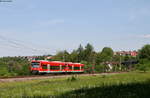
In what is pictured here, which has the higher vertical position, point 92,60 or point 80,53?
point 80,53

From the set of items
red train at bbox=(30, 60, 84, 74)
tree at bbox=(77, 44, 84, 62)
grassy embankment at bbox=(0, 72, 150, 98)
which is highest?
tree at bbox=(77, 44, 84, 62)

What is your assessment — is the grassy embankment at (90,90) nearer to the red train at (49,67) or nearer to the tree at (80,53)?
the red train at (49,67)

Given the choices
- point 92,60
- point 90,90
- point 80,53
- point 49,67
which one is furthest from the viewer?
point 80,53

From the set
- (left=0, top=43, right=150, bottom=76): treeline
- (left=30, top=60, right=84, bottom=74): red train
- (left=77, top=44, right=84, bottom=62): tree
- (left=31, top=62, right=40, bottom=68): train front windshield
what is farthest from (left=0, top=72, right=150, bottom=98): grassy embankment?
(left=77, top=44, right=84, bottom=62): tree

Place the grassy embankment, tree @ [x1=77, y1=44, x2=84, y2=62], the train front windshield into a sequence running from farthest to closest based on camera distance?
tree @ [x1=77, y1=44, x2=84, y2=62] < the train front windshield < the grassy embankment

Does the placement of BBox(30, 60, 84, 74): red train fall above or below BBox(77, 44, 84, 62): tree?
below

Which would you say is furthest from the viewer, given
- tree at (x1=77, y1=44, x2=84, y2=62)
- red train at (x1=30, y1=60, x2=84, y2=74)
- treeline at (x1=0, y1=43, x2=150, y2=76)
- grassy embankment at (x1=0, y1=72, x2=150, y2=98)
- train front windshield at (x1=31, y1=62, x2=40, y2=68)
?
tree at (x1=77, y1=44, x2=84, y2=62)

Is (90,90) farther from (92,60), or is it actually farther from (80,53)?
(80,53)

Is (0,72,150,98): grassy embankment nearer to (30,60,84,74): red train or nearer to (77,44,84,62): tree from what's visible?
(30,60,84,74): red train

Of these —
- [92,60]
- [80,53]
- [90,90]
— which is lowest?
[90,90]

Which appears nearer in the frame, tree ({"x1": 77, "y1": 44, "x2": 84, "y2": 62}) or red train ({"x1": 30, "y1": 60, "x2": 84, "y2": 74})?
red train ({"x1": 30, "y1": 60, "x2": 84, "y2": 74})

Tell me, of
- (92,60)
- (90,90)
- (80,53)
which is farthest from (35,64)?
(80,53)

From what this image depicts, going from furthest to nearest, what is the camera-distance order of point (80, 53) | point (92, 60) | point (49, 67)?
1. point (80, 53)
2. point (92, 60)
3. point (49, 67)

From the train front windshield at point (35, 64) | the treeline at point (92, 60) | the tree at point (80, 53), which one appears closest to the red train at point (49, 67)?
the train front windshield at point (35, 64)
